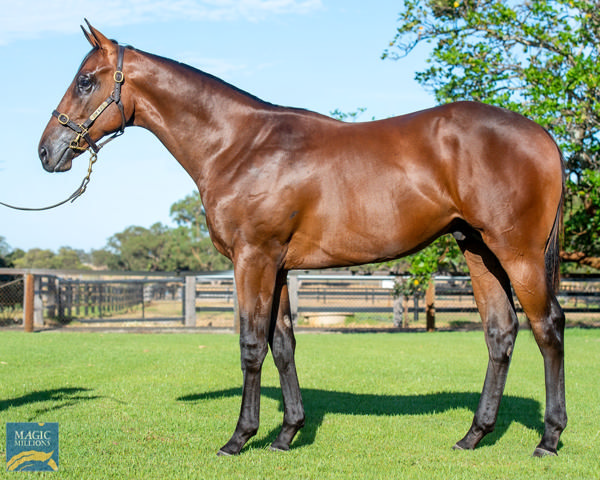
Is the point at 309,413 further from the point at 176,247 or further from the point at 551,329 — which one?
the point at 176,247

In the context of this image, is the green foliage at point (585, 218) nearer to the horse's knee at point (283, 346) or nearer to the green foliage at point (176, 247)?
the horse's knee at point (283, 346)

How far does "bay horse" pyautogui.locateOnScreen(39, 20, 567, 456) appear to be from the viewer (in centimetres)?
395

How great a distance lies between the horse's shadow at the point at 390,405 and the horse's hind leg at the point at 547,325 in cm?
55

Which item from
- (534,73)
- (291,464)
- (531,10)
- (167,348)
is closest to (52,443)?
(291,464)

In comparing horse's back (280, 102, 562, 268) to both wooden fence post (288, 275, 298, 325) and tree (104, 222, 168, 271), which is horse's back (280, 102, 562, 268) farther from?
tree (104, 222, 168, 271)

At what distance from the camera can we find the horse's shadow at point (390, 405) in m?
4.86

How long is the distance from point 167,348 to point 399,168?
791 centimetres

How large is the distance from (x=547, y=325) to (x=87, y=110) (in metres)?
3.50

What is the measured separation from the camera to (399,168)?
3.99 m

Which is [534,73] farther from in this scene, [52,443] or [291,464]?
[52,443]

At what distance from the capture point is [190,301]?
16.1 metres

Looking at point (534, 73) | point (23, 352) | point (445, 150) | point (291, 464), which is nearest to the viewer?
point (291, 464)

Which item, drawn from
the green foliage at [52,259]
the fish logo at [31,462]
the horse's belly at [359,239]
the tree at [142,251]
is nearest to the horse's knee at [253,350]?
the horse's belly at [359,239]

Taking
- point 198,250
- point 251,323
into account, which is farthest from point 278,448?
point 198,250
